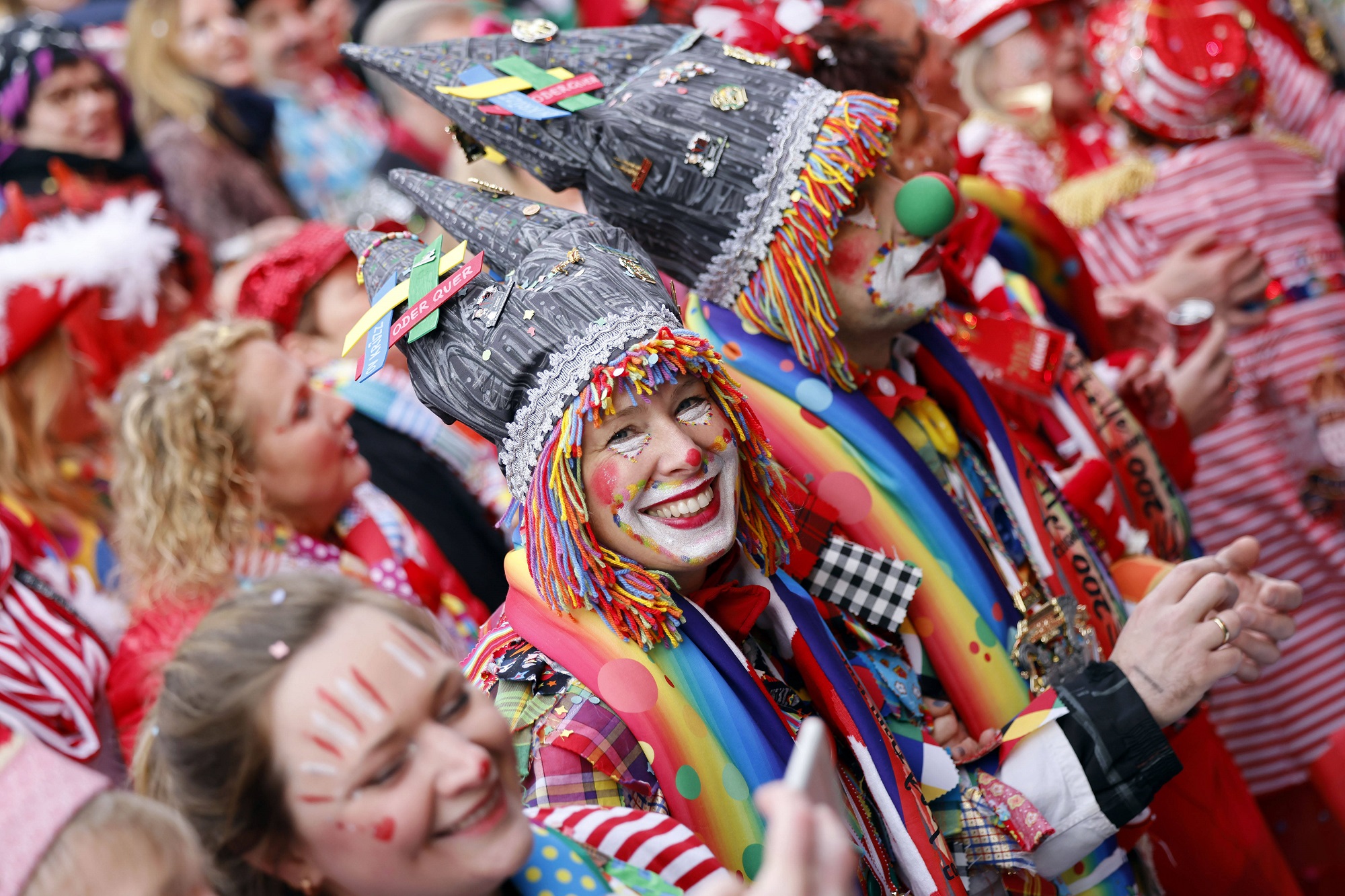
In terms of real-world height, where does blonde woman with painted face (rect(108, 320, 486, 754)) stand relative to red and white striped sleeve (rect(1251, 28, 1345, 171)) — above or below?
below

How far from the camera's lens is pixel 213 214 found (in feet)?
17.4

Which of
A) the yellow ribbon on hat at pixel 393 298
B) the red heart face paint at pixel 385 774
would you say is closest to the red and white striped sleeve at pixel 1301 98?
the yellow ribbon on hat at pixel 393 298

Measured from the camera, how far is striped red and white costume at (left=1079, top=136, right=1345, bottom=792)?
3.40m

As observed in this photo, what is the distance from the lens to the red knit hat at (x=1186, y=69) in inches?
140

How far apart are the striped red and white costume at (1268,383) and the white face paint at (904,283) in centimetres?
173

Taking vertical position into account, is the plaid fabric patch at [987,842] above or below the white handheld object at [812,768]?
below

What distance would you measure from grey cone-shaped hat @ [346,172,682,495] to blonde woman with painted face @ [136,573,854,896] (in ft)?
1.56

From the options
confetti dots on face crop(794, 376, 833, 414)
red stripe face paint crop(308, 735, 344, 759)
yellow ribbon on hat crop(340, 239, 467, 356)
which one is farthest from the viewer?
confetti dots on face crop(794, 376, 833, 414)

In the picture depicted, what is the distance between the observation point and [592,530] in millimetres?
1798

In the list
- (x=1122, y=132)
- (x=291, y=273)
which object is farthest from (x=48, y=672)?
A: (x=1122, y=132)

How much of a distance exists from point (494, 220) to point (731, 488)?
582mm

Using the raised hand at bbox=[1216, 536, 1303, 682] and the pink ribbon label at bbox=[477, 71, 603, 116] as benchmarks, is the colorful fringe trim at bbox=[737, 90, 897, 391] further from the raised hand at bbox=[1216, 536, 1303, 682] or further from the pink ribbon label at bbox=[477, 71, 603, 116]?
the raised hand at bbox=[1216, 536, 1303, 682]

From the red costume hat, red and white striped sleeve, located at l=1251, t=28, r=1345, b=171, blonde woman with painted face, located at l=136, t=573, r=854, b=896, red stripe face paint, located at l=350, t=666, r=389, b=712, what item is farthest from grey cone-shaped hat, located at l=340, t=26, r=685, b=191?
red and white striped sleeve, located at l=1251, t=28, r=1345, b=171

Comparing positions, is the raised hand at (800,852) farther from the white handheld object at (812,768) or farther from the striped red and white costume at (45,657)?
the striped red and white costume at (45,657)
